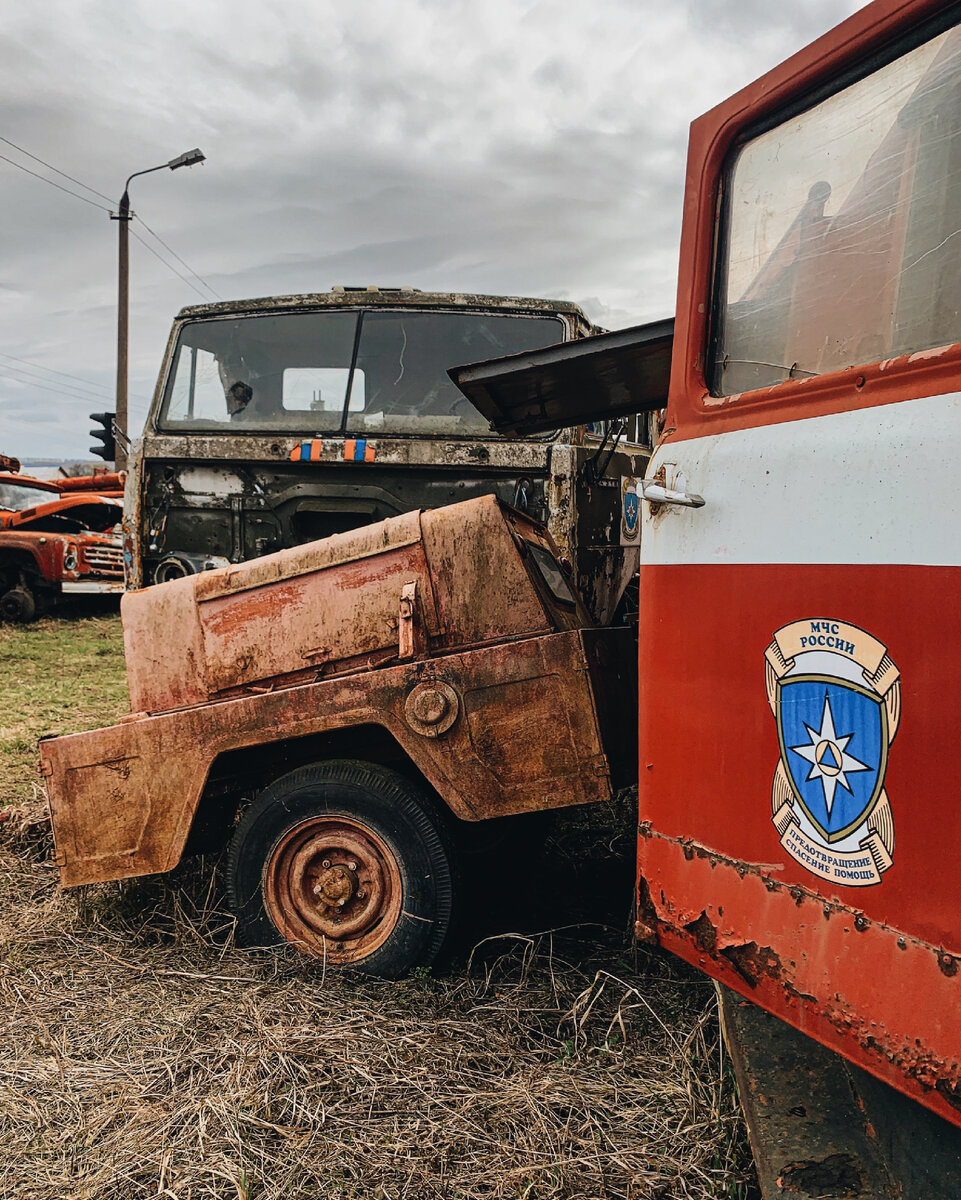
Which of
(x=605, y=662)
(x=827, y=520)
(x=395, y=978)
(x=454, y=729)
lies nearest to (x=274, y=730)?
(x=454, y=729)

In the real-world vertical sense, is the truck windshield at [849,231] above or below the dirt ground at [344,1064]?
above

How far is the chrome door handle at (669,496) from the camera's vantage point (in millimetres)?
2102

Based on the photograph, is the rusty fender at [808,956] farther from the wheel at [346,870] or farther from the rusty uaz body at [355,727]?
the wheel at [346,870]

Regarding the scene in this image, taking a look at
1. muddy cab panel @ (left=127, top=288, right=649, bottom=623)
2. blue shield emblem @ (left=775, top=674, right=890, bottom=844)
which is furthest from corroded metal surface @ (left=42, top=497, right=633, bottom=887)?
muddy cab panel @ (left=127, top=288, right=649, bottom=623)

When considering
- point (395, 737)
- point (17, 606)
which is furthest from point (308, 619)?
point (17, 606)

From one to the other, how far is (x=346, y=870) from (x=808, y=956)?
164 centimetres

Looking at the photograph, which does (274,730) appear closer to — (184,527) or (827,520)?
(827,520)

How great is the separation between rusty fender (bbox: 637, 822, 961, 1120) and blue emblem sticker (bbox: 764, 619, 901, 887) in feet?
0.34

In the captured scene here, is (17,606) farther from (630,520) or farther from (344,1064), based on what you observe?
(344,1064)

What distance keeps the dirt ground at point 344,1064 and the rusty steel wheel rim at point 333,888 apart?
0.10 m

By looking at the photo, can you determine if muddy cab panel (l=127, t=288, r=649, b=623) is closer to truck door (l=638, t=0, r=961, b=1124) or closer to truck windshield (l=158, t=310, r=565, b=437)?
truck windshield (l=158, t=310, r=565, b=437)

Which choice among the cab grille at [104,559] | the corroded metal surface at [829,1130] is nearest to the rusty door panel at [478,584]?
the corroded metal surface at [829,1130]

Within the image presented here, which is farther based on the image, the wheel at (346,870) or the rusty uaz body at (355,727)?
the wheel at (346,870)

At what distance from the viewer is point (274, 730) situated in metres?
3.05
